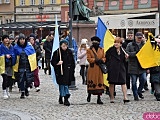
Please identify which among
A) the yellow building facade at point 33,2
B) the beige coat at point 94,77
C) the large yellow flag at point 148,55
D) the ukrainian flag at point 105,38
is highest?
the yellow building facade at point 33,2

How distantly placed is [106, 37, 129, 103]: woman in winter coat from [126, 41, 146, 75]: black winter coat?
0.52 m

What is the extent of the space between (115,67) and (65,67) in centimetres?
122

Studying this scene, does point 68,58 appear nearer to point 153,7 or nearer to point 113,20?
point 113,20

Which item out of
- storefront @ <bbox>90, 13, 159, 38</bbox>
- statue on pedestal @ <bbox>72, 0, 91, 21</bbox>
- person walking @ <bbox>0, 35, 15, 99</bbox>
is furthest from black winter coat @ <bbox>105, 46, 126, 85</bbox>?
storefront @ <bbox>90, 13, 159, 38</bbox>

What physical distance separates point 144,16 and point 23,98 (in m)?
31.6

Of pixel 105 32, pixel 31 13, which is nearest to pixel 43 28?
pixel 31 13

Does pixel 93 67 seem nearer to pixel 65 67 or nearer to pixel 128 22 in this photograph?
pixel 65 67

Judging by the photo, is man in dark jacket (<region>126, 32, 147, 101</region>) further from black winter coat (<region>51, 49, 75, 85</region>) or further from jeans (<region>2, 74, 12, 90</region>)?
jeans (<region>2, 74, 12, 90</region>)

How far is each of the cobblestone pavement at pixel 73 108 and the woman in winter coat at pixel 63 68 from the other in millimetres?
353

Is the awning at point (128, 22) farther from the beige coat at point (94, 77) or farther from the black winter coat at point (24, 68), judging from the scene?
the beige coat at point (94, 77)

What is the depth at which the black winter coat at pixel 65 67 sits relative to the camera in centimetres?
1161

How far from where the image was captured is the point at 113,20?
4159 centimetres

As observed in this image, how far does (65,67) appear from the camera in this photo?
38.5 feet

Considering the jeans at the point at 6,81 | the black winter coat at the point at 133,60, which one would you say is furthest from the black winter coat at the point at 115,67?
the jeans at the point at 6,81
